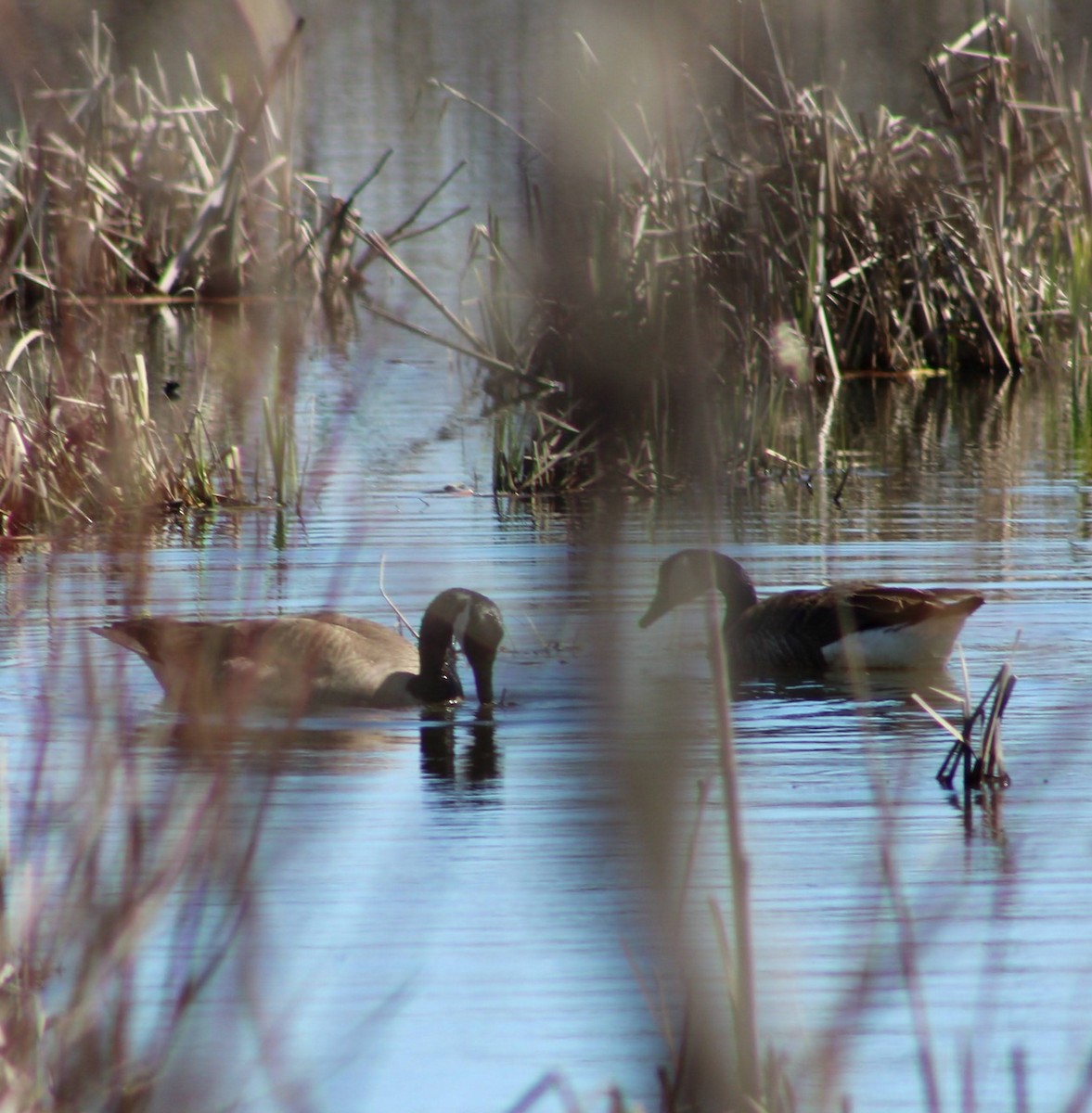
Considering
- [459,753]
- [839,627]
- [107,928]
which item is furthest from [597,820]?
[839,627]

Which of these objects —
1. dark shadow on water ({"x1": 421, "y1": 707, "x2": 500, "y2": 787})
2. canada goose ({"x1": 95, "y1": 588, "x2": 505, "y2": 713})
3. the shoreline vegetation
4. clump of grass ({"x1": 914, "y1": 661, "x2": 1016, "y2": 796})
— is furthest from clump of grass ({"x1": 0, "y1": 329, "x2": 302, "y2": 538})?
clump of grass ({"x1": 914, "y1": 661, "x2": 1016, "y2": 796})

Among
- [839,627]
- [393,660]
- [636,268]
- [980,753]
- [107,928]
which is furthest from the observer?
[393,660]

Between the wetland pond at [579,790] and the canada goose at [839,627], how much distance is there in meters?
0.30

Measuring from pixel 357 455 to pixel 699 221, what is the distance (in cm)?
1222

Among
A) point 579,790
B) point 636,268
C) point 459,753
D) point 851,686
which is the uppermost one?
point 636,268

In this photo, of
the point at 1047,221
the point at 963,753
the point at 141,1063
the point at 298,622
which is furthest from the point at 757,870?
the point at 1047,221

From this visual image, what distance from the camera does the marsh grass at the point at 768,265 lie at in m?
1.49

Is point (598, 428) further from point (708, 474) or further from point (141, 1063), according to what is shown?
point (141, 1063)

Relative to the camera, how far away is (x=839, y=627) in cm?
867

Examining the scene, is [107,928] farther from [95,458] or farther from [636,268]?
[95,458]

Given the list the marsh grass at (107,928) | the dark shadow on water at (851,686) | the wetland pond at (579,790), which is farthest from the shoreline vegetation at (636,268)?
the dark shadow on water at (851,686)

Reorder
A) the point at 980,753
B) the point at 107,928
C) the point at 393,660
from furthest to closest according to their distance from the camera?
1. the point at 393,660
2. the point at 980,753
3. the point at 107,928

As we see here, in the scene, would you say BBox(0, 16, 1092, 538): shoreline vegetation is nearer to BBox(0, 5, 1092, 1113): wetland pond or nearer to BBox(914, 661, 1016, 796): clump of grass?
BBox(0, 5, 1092, 1113): wetland pond

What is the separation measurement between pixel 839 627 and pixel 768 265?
246 inches
